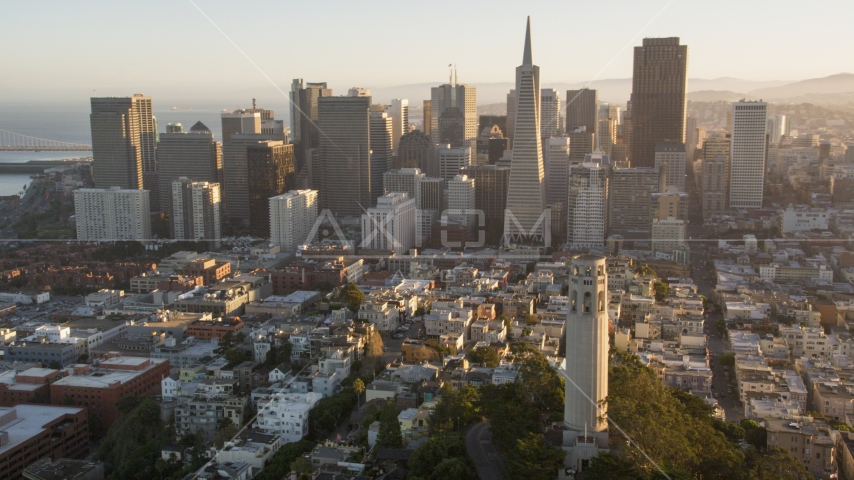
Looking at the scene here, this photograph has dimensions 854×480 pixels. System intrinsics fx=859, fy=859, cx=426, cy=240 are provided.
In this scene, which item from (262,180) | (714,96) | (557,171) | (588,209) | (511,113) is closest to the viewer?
(588,209)

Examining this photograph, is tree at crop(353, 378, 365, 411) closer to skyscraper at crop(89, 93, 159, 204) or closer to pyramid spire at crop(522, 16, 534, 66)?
pyramid spire at crop(522, 16, 534, 66)

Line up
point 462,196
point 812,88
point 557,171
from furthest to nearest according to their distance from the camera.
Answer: point 557,171, point 812,88, point 462,196

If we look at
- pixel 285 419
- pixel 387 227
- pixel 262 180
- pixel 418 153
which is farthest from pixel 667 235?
pixel 285 419

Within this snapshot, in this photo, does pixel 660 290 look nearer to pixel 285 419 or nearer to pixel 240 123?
pixel 285 419

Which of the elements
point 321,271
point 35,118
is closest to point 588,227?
point 321,271

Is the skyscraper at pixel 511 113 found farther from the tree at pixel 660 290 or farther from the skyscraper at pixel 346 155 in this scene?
the tree at pixel 660 290

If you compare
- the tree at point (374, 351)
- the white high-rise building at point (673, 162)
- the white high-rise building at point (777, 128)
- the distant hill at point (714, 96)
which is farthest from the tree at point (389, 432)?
the white high-rise building at point (777, 128)
